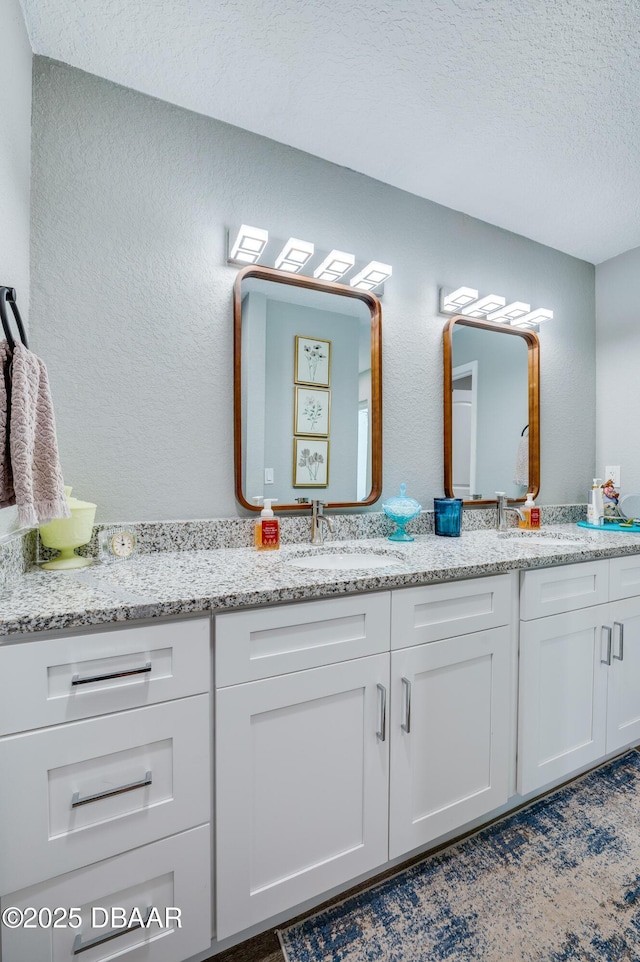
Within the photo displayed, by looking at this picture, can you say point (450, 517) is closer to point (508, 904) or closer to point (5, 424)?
point (508, 904)

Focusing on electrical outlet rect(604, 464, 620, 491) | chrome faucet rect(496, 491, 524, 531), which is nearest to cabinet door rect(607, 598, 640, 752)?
chrome faucet rect(496, 491, 524, 531)

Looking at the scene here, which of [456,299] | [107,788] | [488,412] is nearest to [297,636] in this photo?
[107,788]

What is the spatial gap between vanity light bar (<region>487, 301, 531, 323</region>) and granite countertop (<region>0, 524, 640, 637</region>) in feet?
3.84

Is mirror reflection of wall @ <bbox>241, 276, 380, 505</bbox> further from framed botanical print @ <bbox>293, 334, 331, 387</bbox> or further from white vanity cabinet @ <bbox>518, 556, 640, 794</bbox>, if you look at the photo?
white vanity cabinet @ <bbox>518, 556, 640, 794</bbox>

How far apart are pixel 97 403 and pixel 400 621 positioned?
1139mm

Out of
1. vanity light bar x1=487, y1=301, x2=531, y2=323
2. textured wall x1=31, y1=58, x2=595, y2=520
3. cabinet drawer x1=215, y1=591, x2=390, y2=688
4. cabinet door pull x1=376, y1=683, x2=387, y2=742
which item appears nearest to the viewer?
cabinet drawer x1=215, y1=591, x2=390, y2=688

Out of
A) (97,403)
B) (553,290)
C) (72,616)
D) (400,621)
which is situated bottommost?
(400,621)

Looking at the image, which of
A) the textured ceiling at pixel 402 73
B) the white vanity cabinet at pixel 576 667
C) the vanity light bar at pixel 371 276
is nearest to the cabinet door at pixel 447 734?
the white vanity cabinet at pixel 576 667

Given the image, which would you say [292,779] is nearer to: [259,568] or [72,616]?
[259,568]

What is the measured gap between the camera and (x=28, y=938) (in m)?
0.80

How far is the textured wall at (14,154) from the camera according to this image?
1036mm

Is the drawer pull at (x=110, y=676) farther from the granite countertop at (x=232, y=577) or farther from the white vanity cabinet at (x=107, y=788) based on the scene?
the granite countertop at (x=232, y=577)

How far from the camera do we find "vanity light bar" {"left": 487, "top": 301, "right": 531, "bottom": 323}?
2188 millimetres

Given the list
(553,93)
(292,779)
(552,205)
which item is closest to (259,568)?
(292,779)
